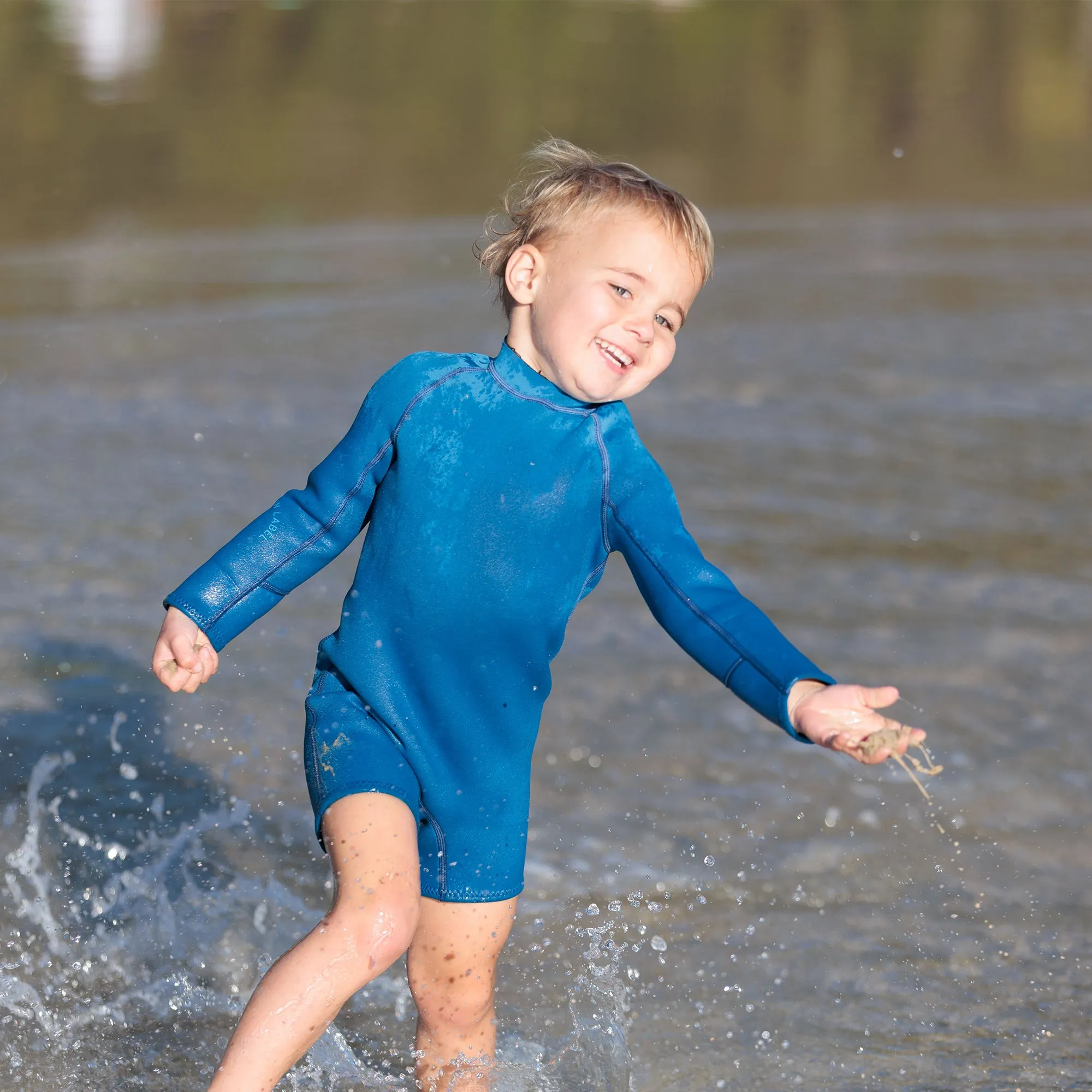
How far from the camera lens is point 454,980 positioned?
294 cm

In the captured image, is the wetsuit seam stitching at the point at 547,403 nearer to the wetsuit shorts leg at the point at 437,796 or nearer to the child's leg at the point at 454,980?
the wetsuit shorts leg at the point at 437,796

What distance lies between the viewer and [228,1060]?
2.42 m

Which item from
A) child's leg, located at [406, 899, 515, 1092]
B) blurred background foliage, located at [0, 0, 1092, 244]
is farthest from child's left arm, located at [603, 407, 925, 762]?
blurred background foliage, located at [0, 0, 1092, 244]

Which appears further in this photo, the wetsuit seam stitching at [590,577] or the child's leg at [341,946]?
the wetsuit seam stitching at [590,577]

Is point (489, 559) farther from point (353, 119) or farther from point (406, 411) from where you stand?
point (353, 119)

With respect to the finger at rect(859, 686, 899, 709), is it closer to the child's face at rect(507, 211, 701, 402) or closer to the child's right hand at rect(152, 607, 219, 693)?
the child's face at rect(507, 211, 701, 402)

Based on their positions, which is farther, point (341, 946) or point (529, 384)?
point (529, 384)

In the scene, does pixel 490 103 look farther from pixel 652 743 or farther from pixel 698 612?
pixel 698 612

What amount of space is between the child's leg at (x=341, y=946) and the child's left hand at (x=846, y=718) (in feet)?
2.25

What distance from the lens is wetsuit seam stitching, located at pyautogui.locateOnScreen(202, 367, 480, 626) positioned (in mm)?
2818

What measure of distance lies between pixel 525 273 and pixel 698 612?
0.68 meters

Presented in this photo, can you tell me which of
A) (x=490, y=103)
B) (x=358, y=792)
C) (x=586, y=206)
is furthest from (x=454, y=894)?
(x=490, y=103)

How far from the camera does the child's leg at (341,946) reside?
2418mm

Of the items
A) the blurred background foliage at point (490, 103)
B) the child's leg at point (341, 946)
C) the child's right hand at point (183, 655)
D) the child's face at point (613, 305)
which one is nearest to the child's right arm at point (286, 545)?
the child's right hand at point (183, 655)
